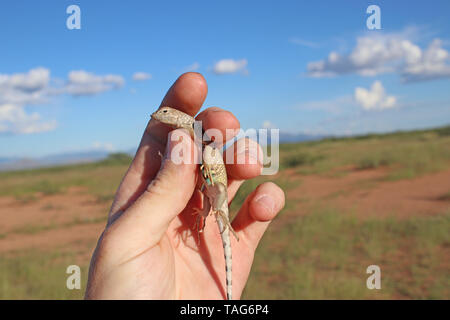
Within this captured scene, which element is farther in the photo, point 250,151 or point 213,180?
point 250,151

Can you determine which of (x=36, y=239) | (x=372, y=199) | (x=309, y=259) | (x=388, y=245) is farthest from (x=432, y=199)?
→ (x=36, y=239)

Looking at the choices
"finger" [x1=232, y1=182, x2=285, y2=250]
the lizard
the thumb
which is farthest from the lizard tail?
the thumb

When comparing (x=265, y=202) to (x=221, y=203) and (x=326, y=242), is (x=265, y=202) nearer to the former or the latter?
(x=221, y=203)

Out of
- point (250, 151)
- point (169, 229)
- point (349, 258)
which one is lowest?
point (349, 258)

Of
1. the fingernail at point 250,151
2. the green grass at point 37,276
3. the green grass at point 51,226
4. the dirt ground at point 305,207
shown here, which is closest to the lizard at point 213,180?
the fingernail at point 250,151

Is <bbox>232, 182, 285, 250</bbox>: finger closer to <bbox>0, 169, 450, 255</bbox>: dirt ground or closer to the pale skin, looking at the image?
the pale skin

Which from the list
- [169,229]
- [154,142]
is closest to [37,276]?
[169,229]
